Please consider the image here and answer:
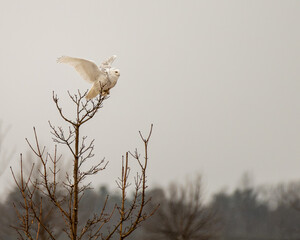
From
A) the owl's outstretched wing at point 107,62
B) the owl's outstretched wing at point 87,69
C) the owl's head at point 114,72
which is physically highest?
the owl's outstretched wing at point 107,62

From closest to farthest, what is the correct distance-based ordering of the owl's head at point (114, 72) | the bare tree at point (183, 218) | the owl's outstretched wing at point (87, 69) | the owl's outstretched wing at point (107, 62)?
the owl's head at point (114, 72) → the owl's outstretched wing at point (87, 69) → the owl's outstretched wing at point (107, 62) → the bare tree at point (183, 218)

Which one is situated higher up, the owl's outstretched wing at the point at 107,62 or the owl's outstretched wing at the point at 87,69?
the owl's outstretched wing at the point at 107,62

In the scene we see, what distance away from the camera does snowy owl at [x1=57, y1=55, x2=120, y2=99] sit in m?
5.06

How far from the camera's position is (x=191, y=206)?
13641 mm

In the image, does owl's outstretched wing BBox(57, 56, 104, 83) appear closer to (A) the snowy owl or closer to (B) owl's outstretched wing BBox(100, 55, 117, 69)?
(A) the snowy owl

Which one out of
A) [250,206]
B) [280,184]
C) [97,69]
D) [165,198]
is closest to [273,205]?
[250,206]

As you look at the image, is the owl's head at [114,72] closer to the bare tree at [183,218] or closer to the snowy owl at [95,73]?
the snowy owl at [95,73]

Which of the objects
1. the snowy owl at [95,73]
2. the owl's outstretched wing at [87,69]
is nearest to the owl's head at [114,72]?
the snowy owl at [95,73]

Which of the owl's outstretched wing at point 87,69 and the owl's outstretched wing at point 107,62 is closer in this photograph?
the owl's outstretched wing at point 87,69

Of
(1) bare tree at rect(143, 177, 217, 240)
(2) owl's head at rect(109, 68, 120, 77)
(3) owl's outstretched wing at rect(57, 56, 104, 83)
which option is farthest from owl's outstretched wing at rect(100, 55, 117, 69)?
(1) bare tree at rect(143, 177, 217, 240)

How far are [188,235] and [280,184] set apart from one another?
1745 inches

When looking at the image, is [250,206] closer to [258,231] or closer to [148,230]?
[258,231]

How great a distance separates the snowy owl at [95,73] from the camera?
5.06 meters

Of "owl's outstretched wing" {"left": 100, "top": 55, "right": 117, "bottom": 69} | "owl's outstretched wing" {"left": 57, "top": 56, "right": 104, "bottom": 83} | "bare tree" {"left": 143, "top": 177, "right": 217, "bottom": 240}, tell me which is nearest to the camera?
"owl's outstretched wing" {"left": 57, "top": 56, "right": 104, "bottom": 83}
